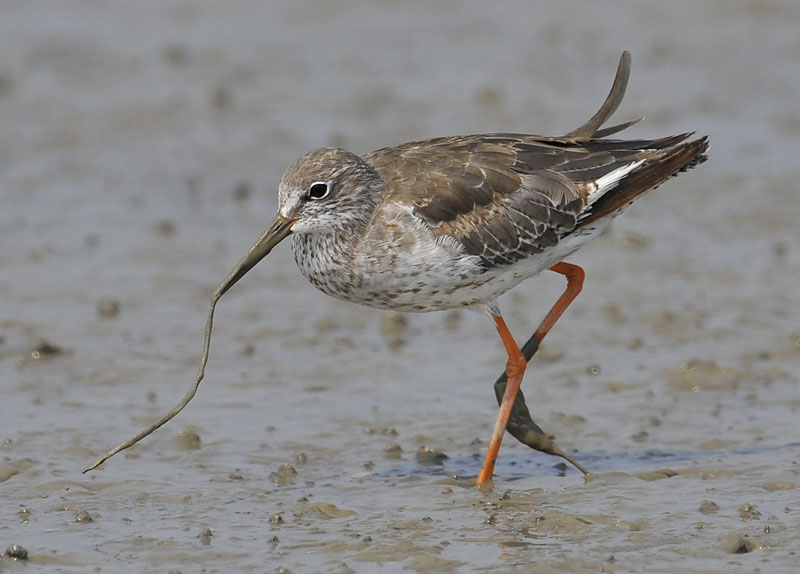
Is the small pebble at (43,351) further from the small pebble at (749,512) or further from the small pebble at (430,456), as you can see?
the small pebble at (749,512)

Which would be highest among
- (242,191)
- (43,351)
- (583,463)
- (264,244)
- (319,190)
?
(242,191)

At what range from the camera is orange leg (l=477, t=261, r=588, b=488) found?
30.9 feet

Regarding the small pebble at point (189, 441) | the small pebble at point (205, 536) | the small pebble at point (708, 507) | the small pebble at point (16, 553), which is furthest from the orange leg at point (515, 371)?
the small pebble at point (16, 553)

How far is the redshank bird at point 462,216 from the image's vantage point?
926 centimetres

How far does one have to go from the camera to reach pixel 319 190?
30.5 ft

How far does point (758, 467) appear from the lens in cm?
934

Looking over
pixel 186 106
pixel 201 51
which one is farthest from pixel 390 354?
pixel 201 51

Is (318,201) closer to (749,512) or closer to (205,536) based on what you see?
(205,536)

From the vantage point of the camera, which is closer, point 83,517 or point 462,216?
point 83,517

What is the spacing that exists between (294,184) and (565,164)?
207cm

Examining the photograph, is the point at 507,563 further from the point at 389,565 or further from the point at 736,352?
the point at 736,352

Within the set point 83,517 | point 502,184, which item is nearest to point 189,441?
point 83,517

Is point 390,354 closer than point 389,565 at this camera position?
No

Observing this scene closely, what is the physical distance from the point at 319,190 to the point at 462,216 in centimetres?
102
